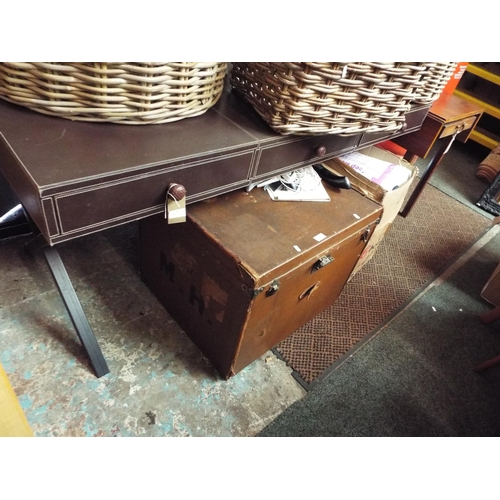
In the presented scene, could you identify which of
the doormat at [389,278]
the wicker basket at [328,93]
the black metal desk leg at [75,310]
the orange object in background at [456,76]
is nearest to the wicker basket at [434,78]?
the wicker basket at [328,93]

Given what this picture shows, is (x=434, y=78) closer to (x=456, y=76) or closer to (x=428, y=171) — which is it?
(x=456, y=76)

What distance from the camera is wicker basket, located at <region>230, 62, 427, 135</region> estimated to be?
0.69m

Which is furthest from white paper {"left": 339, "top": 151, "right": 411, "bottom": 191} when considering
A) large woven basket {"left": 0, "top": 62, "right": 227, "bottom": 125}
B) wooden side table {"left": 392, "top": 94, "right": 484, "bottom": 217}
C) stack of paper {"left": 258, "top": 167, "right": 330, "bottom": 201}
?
large woven basket {"left": 0, "top": 62, "right": 227, "bottom": 125}

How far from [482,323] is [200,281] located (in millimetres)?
1149

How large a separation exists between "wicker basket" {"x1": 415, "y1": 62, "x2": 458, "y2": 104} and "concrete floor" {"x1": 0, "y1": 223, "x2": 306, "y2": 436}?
849mm

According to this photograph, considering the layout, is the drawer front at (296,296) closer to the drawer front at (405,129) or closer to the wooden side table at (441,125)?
the drawer front at (405,129)

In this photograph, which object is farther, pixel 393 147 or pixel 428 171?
pixel 428 171

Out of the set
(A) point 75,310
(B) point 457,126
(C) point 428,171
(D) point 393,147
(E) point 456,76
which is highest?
(E) point 456,76

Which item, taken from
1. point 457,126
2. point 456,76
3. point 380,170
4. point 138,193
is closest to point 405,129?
point 380,170

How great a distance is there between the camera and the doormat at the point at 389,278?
1166 millimetres

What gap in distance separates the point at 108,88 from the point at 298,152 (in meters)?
0.45

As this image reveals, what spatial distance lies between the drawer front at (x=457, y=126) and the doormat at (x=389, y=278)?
49 centimetres

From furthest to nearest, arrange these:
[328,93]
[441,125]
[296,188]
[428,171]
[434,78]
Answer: [428,171], [441,125], [296,188], [434,78], [328,93]

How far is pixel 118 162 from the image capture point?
620 millimetres
